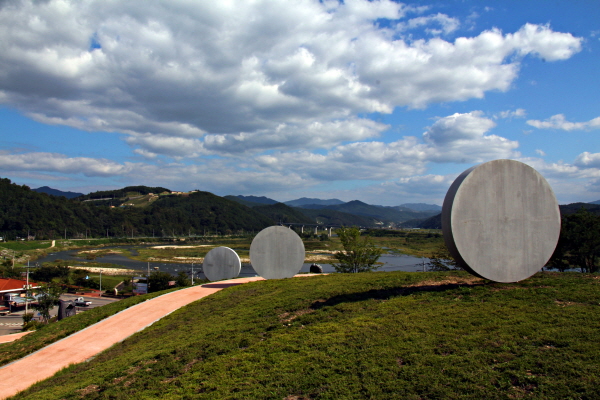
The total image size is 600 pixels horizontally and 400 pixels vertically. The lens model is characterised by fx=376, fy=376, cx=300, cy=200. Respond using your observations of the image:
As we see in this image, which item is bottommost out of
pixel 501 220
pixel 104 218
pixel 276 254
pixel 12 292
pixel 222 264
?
pixel 12 292

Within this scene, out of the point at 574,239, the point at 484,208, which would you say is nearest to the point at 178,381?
the point at 484,208

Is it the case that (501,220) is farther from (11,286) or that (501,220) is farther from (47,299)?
(11,286)

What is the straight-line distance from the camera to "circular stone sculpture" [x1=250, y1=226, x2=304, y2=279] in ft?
66.3

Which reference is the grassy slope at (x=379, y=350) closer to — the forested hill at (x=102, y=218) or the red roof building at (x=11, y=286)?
the red roof building at (x=11, y=286)

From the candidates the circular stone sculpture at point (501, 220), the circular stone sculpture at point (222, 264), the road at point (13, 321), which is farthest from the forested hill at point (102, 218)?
the circular stone sculpture at point (501, 220)

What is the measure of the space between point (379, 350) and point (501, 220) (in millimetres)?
6285

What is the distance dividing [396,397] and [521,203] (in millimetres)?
8068

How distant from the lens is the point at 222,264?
2375 centimetres

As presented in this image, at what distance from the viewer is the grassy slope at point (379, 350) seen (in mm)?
5473

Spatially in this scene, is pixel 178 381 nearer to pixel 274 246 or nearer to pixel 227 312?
pixel 227 312

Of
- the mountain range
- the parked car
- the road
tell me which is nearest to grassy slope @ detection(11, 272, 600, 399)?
the road

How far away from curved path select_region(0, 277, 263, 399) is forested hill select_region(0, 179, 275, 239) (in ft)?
398

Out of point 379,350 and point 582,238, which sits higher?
point 582,238

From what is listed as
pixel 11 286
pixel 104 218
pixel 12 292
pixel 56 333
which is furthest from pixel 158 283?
pixel 104 218
